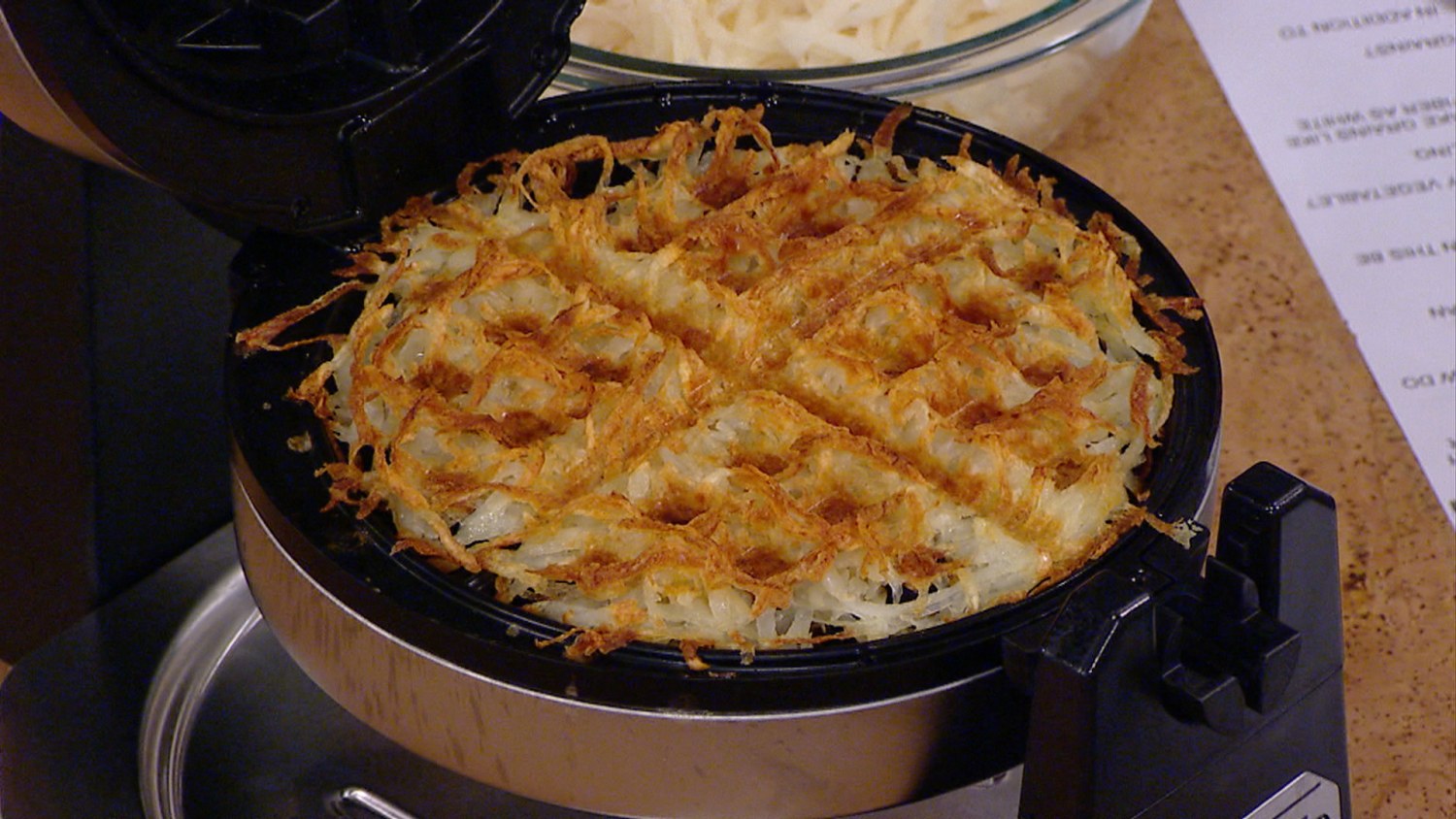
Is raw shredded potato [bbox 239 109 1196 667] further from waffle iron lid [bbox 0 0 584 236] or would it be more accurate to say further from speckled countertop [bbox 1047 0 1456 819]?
speckled countertop [bbox 1047 0 1456 819]

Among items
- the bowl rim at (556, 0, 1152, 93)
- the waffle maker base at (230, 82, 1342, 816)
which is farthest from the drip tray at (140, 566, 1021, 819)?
the bowl rim at (556, 0, 1152, 93)

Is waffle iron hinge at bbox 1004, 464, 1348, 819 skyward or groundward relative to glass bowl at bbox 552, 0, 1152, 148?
groundward

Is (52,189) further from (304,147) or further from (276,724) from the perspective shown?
(276,724)

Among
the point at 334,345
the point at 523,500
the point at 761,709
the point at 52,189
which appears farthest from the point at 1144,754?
the point at 52,189

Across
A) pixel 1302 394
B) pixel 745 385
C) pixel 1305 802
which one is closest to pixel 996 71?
pixel 1302 394

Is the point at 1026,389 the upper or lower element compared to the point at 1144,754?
upper

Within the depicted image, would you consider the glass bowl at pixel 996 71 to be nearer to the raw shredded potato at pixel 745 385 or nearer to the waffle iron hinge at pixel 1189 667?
the raw shredded potato at pixel 745 385
